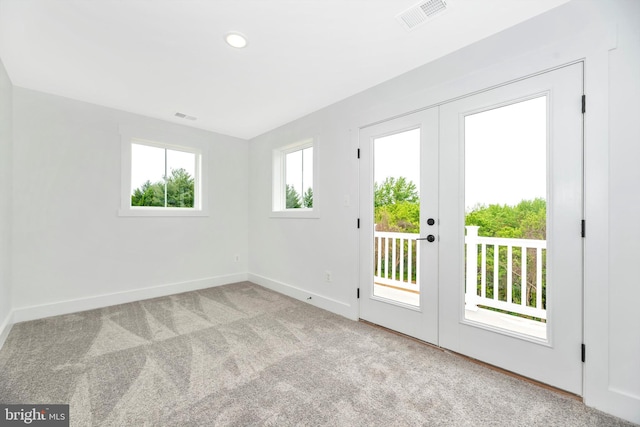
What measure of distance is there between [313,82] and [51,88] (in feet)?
9.15

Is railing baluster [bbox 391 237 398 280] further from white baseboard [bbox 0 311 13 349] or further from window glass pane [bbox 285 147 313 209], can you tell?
white baseboard [bbox 0 311 13 349]

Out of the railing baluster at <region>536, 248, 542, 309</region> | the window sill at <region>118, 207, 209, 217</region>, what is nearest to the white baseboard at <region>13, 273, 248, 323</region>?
the window sill at <region>118, 207, 209, 217</region>

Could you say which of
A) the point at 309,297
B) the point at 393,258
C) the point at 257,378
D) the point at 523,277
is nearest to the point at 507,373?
the point at 523,277

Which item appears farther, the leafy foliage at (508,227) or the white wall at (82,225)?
the white wall at (82,225)

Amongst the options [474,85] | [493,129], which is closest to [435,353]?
[493,129]

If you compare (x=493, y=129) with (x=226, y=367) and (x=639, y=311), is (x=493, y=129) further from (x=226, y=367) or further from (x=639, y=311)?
(x=226, y=367)

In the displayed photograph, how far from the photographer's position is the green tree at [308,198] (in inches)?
148

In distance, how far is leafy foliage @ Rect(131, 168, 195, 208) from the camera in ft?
12.3

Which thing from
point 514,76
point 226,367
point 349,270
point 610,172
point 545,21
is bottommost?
point 226,367

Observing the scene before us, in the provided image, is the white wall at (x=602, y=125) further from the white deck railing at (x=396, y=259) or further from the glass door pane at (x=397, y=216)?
the white deck railing at (x=396, y=259)

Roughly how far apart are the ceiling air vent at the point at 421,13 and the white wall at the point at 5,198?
3.39 m

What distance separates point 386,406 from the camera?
5.29 ft

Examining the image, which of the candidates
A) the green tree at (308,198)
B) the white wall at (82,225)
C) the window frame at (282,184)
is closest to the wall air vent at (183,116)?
the white wall at (82,225)

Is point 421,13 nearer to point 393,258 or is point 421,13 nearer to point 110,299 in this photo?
point 393,258
